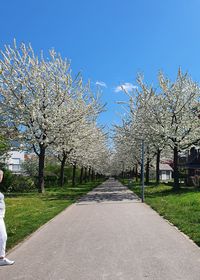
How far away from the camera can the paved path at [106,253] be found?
20.2 feet

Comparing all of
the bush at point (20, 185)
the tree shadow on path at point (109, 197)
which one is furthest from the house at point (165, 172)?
the tree shadow on path at point (109, 197)

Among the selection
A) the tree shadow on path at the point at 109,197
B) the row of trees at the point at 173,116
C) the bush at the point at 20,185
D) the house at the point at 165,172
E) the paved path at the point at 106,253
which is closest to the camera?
the paved path at the point at 106,253

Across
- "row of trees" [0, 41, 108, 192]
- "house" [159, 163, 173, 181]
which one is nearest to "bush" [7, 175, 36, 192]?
"row of trees" [0, 41, 108, 192]

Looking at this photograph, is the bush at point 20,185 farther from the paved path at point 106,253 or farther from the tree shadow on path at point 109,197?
the paved path at point 106,253

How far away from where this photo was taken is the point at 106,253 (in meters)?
7.66

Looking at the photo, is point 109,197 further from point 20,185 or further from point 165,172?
point 165,172

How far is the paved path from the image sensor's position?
243 inches

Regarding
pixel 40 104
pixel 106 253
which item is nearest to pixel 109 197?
pixel 40 104

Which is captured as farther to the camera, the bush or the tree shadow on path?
the bush

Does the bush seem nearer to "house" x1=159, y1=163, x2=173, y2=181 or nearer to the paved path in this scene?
the paved path

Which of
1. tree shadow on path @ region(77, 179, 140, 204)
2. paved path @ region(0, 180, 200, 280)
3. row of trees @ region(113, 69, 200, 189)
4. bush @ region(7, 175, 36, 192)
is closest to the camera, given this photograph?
paved path @ region(0, 180, 200, 280)

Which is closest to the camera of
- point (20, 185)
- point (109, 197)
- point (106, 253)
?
point (106, 253)

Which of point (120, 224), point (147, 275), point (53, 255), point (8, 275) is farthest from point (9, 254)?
point (120, 224)

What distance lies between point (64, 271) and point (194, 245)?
3.31 meters
